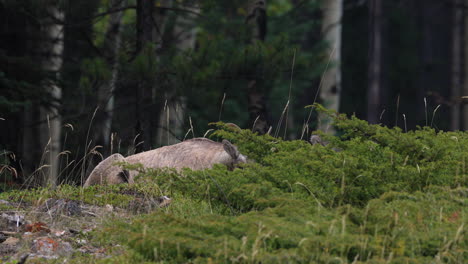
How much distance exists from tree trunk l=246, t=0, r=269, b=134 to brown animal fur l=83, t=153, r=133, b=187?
10.0 ft

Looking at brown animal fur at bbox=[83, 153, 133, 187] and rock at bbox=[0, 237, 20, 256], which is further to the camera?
brown animal fur at bbox=[83, 153, 133, 187]

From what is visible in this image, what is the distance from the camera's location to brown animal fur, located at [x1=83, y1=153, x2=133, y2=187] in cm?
925

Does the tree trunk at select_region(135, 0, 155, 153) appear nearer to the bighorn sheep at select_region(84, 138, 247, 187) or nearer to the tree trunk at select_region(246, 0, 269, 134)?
the bighorn sheep at select_region(84, 138, 247, 187)

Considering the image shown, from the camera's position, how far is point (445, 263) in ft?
14.2

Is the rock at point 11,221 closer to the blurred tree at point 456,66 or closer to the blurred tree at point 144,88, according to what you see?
the blurred tree at point 144,88

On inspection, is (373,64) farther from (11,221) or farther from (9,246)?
(9,246)

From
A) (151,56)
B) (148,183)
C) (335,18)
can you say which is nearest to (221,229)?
(148,183)

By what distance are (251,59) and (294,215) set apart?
712cm

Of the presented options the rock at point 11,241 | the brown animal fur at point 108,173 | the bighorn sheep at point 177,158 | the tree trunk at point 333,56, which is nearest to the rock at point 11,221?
the rock at point 11,241

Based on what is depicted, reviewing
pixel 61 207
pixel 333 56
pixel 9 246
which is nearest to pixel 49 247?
pixel 9 246

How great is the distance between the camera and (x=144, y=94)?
11469 mm

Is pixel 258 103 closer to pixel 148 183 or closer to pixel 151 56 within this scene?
pixel 151 56

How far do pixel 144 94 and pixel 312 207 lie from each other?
7.15m

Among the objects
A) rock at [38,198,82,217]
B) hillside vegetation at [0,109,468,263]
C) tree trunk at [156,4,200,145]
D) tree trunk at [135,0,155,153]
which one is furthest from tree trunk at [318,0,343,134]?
rock at [38,198,82,217]
